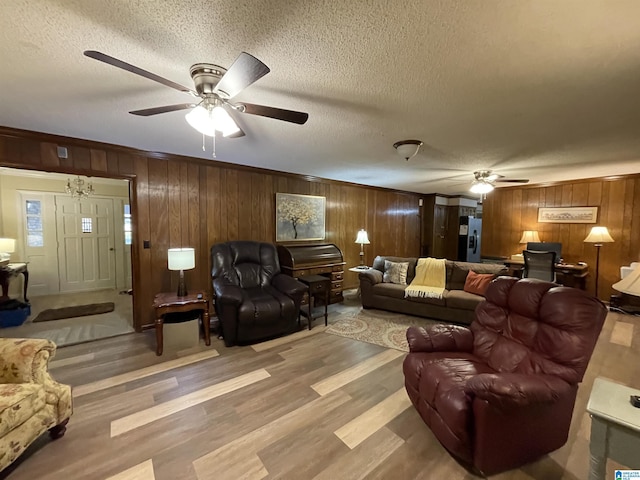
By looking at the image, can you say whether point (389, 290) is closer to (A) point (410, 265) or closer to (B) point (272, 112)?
(A) point (410, 265)

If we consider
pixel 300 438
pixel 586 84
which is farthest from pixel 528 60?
pixel 300 438

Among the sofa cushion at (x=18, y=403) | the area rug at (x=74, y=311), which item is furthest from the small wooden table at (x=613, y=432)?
the area rug at (x=74, y=311)

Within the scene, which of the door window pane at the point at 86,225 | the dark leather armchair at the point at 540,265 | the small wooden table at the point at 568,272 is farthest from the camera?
the door window pane at the point at 86,225

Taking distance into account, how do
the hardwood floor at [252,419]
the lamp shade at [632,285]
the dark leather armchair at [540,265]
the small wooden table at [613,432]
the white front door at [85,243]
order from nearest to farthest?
the small wooden table at [613,432] → the lamp shade at [632,285] → the hardwood floor at [252,419] → the dark leather armchair at [540,265] → the white front door at [85,243]

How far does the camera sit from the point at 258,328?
3.24 meters

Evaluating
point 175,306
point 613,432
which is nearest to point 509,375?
point 613,432

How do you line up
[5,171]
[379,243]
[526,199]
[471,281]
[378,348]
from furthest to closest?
[379,243] → [526,199] → [5,171] → [471,281] → [378,348]

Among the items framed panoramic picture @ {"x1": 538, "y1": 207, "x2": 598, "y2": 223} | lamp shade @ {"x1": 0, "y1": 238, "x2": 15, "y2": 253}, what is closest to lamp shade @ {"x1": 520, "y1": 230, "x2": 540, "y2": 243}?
framed panoramic picture @ {"x1": 538, "y1": 207, "x2": 598, "y2": 223}

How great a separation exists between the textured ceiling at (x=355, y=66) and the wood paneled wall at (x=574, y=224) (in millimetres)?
2504

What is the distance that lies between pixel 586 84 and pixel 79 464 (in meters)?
3.84

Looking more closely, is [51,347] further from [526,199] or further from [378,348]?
[526,199]

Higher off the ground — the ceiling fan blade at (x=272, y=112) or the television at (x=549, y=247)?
the ceiling fan blade at (x=272, y=112)

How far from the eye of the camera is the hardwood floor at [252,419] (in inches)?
64.2

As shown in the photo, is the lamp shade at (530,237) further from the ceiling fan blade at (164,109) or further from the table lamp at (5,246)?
the table lamp at (5,246)
